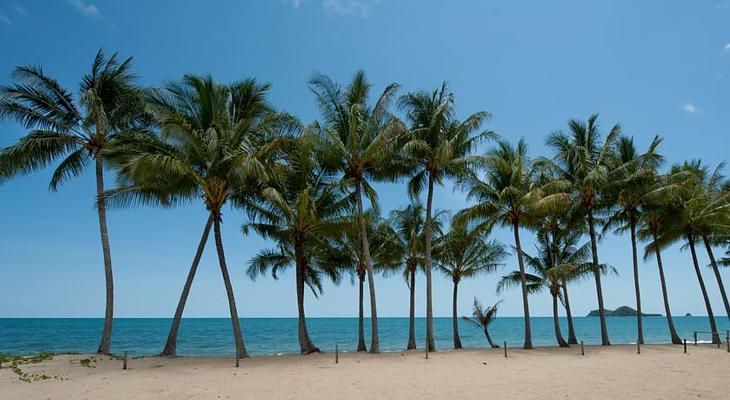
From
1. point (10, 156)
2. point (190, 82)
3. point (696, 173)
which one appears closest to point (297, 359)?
point (190, 82)

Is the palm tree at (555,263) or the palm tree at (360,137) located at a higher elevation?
the palm tree at (360,137)

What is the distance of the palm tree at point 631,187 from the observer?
23.2 metres

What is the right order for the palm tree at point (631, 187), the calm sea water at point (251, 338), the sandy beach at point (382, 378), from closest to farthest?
the sandy beach at point (382, 378) → the palm tree at point (631, 187) → the calm sea water at point (251, 338)

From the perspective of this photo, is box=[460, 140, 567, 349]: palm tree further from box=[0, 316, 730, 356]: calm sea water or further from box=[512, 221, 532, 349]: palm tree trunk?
box=[0, 316, 730, 356]: calm sea water

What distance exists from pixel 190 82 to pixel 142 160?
431 centimetres

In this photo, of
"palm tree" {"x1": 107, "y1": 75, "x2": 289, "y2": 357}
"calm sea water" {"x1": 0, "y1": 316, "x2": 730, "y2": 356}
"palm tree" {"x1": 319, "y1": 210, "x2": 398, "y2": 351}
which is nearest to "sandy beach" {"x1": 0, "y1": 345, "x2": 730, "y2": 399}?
"palm tree" {"x1": 107, "y1": 75, "x2": 289, "y2": 357}

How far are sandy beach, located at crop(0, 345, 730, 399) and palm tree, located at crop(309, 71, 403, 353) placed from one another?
4.97 metres

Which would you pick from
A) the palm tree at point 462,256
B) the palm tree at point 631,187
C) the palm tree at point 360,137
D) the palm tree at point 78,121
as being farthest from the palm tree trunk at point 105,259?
the palm tree at point 631,187

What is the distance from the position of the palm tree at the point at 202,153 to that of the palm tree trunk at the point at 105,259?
0.90 m

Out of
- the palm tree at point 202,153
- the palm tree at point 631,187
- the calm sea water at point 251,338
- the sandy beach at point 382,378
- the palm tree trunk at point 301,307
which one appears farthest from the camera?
the calm sea water at point 251,338

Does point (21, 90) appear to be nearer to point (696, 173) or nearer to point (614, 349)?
point (614, 349)

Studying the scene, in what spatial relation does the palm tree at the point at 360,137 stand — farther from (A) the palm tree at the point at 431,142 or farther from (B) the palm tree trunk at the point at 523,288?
(B) the palm tree trunk at the point at 523,288

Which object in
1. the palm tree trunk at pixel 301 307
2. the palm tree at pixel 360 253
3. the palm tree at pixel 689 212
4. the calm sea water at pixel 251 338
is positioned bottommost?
the calm sea water at pixel 251 338

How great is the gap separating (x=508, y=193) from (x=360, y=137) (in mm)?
7409
